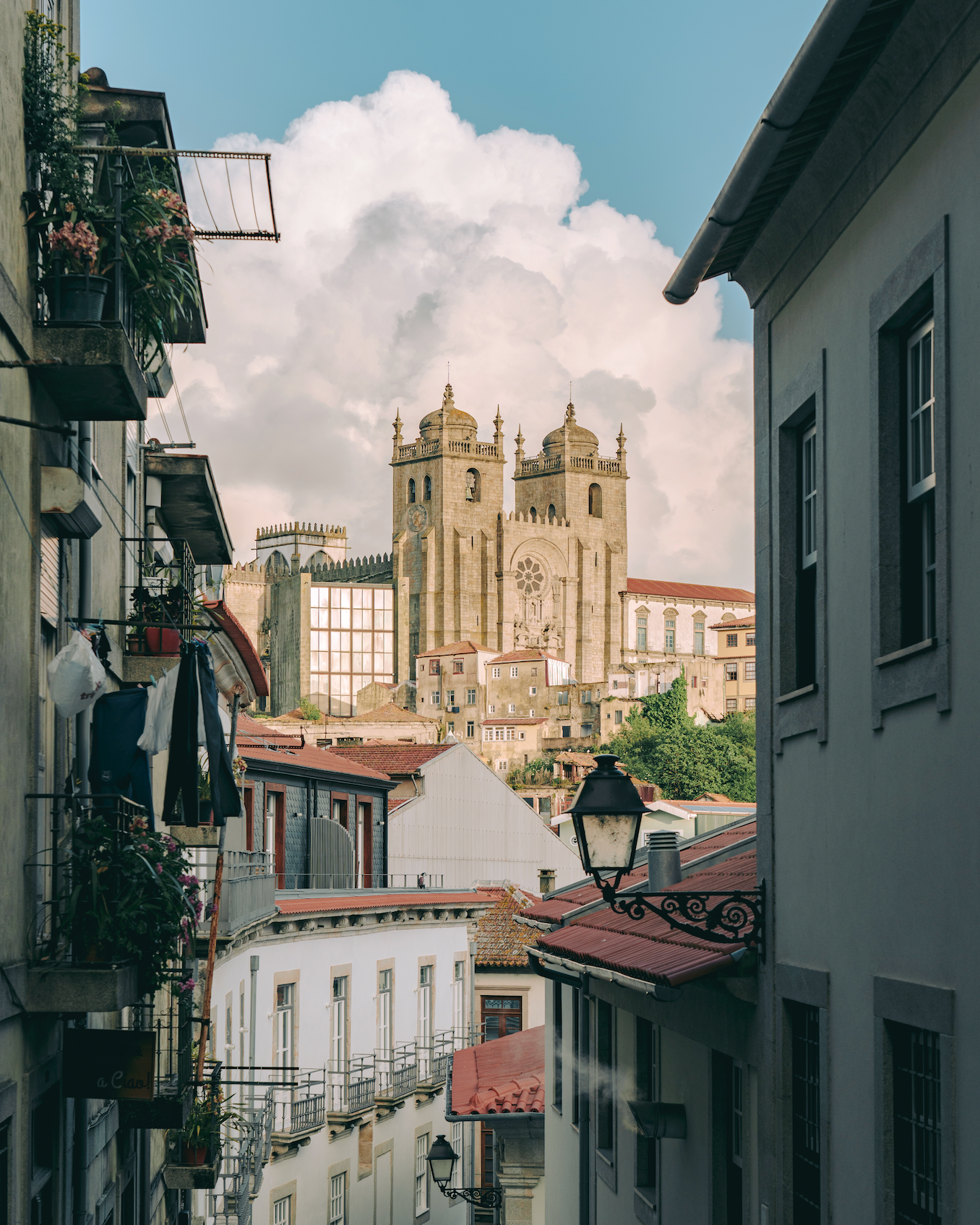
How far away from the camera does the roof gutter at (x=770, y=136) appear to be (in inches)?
240

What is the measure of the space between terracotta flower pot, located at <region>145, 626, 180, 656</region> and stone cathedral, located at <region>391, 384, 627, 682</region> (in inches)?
4799

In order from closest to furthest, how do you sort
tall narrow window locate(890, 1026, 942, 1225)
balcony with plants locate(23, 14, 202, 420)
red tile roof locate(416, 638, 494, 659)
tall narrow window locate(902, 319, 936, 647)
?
1. tall narrow window locate(890, 1026, 942, 1225)
2. tall narrow window locate(902, 319, 936, 647)
3. balcony with plants locate(23, 14, 202, 420)
4. red tile roof locate(416, 638, 494, 659)

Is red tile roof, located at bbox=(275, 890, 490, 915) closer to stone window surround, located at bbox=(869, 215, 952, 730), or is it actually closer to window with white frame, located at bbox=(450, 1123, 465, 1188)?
window with white frame, located at bbox=(450, 1123, 465, 1188)

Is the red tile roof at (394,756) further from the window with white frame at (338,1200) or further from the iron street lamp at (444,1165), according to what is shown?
the iron street lamp at (444,1165)

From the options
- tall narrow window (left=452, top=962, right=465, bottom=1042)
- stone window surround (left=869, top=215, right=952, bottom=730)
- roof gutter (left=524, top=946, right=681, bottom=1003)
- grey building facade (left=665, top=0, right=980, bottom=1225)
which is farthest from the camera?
tall narrow window (left=452, top=962, right=465, bottom=1042)

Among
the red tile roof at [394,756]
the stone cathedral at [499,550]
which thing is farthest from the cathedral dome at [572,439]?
the red tile roof at [394,756]

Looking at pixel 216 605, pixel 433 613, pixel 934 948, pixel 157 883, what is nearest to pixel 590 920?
pixel 157 883

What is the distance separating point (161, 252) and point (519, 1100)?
12.0 m

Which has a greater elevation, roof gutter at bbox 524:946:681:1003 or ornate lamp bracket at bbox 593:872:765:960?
ornate lamp bracket at bbox 593:872:765:960

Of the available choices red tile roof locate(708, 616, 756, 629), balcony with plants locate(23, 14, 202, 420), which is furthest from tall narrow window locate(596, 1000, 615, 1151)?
red tile roof locate(708, 616, 756, 629)

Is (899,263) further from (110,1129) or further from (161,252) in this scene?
(110,1129)

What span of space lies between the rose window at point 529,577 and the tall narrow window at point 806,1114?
134 metres

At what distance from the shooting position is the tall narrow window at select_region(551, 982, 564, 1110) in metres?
17.4

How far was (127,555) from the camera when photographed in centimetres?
1444
